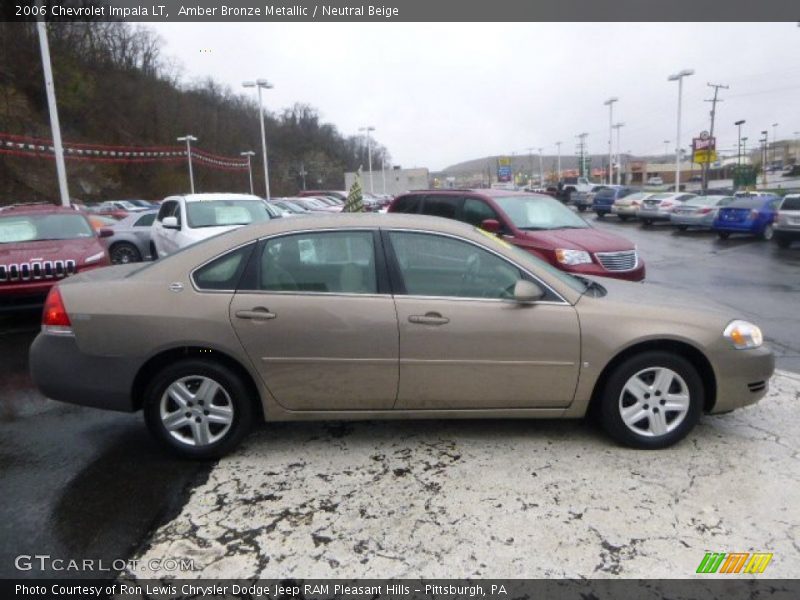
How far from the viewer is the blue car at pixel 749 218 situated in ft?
59.2

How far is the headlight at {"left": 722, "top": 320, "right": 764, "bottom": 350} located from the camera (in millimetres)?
3733

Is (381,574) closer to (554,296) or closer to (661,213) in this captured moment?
(554,296)

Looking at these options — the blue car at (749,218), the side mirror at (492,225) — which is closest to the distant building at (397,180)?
the blue car at (749,218)

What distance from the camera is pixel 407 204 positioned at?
385 inches

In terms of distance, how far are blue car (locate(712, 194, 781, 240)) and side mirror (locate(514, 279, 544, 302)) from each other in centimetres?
1765

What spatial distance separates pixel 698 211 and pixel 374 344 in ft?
69.6

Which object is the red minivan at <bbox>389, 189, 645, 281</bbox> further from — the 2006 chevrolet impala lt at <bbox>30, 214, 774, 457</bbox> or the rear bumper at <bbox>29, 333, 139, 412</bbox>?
the rear bumper at <bbox>29, 333, 139, 412</bbox>

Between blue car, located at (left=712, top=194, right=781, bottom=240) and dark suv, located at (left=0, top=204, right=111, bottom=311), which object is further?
blue car, located at (left=712, top=194, right=781, bottom=240)

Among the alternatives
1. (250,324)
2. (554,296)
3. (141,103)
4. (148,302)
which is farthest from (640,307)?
(141,103)

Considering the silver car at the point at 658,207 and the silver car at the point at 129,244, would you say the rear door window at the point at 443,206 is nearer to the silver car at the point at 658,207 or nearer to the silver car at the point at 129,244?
the silver car at the point at 129,244

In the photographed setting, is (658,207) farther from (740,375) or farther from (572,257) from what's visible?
(740,375)

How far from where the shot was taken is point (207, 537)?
293 cm

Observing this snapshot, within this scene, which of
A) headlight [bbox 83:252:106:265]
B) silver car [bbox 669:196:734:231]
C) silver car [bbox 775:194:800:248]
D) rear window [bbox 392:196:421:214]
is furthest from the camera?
silver car [bbox 669:196:734:231]

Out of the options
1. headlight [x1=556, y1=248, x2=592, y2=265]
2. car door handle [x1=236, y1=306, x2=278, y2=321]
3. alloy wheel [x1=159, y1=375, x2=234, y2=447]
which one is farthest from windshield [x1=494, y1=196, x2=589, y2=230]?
alloy wheel [x1=159, y1=375, x2=234, y2=447]
